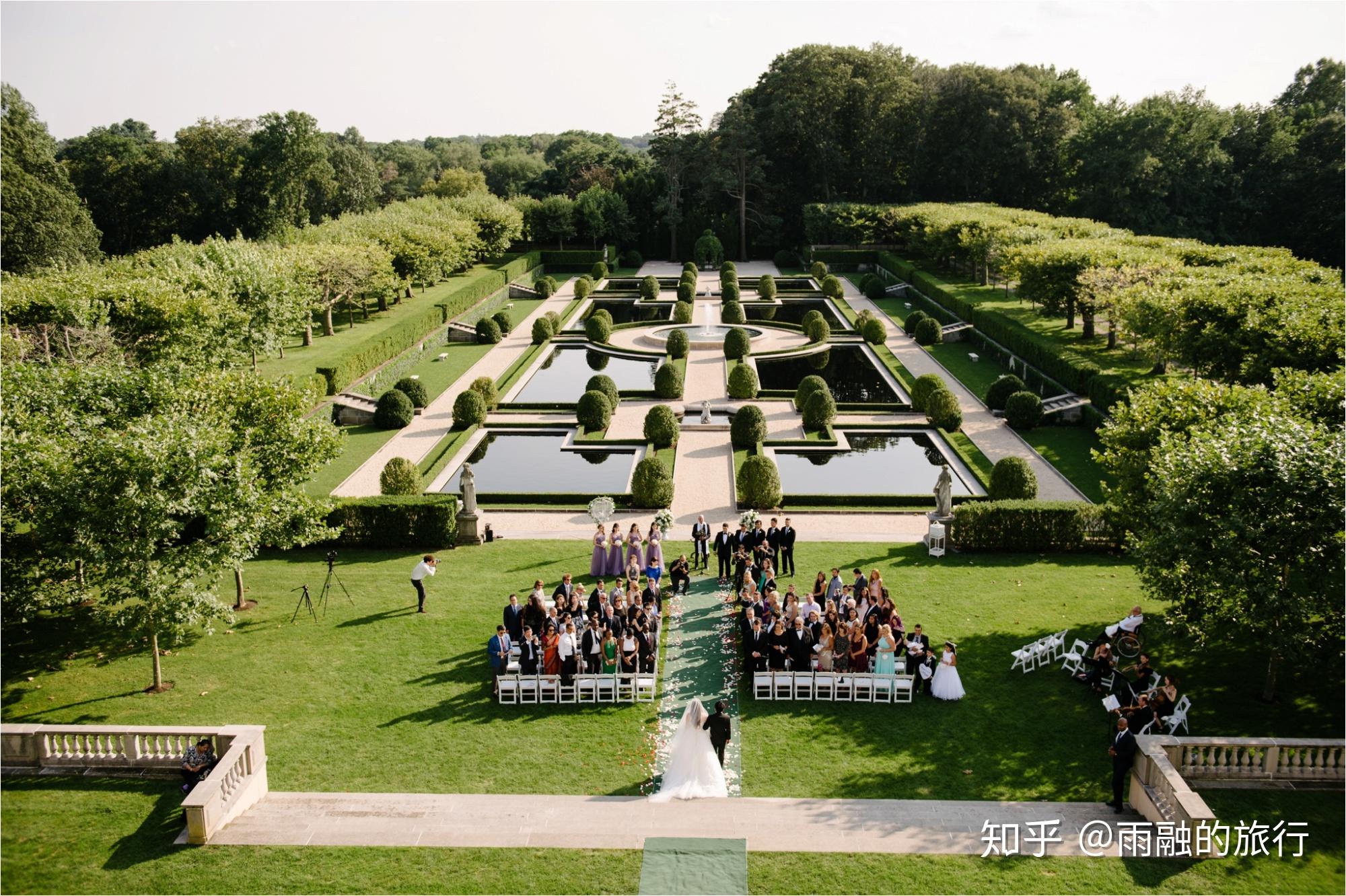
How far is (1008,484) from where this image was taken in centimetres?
2692

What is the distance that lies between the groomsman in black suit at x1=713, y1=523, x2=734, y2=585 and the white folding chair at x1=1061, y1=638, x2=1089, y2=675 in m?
7.55

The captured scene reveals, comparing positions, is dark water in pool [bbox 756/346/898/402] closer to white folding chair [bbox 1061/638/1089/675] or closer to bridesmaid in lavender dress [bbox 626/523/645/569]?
bridesmaid in lavender dress [bbox 626/523/645/569]

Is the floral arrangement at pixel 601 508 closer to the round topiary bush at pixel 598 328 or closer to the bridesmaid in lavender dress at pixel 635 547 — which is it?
the bridesmaid in lavender dress at pixel 635 547

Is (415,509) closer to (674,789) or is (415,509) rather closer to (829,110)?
(674,789)

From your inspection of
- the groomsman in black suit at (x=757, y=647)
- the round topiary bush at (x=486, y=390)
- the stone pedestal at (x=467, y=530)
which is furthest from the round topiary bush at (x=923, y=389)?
the groomsman in black suit at (x=757, y=647)

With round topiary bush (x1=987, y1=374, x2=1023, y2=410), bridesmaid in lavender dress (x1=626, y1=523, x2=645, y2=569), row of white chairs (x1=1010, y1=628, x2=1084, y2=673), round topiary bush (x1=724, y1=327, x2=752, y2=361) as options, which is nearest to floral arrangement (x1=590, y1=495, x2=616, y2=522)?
bridesmaid in lavender dress (x1=626, y1=523, x2=645, y2=569)

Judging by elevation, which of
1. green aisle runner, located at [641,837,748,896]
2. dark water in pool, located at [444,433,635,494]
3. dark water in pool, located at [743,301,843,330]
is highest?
dark water in pool, located at [743,301,843,330]

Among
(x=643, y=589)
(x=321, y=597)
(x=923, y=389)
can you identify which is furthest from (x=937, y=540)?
(x=321, y=597)

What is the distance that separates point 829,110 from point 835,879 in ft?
286

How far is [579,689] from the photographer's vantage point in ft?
56.4

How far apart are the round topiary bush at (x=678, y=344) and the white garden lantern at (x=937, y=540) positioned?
2622cm

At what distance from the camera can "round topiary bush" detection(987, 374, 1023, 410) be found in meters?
37.7

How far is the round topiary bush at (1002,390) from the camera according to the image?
3769 centimetres

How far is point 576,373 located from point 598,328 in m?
7.00
